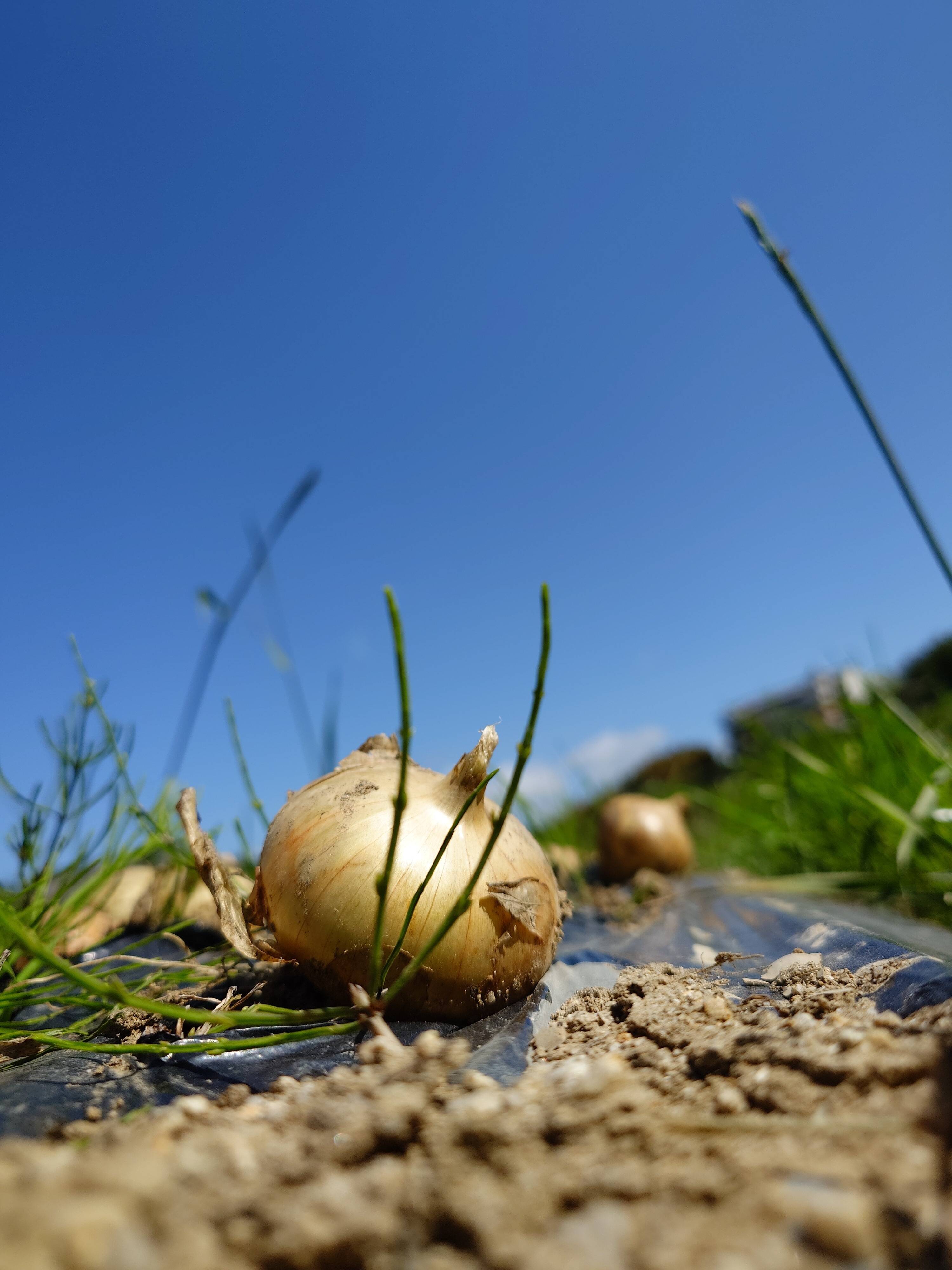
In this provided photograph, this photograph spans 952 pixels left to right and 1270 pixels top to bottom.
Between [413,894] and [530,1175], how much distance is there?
29.5 inches

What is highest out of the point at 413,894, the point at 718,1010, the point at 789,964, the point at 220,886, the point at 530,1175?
the point at 220,886

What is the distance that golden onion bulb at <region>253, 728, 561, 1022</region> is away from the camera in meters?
1.26

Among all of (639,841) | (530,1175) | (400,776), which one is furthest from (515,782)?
(639,841)

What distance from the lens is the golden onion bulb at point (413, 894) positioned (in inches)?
49.7

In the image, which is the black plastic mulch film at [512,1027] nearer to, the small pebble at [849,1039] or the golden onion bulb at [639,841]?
the small pebble at [849,1039]

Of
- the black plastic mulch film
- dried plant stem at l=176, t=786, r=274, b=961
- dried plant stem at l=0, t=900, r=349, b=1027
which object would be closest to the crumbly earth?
dried plant stem at l=0, t=900, r=349, b=1027

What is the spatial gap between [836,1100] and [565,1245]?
1.23 feet

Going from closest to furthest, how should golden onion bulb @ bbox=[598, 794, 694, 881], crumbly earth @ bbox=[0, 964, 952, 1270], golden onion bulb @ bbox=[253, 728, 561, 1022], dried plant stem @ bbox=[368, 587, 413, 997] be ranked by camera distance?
crumbly earth @ bbox=[0, 964, 952, 1270]
dried plant stem @ bbox=[368, 587, 413, 997]
golden onion bulb @ bbox=[253, 728, 561, 1022]
golden onion bulb @ bbox=[598, 794, 694, 881]

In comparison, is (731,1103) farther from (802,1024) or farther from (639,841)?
(639,841)

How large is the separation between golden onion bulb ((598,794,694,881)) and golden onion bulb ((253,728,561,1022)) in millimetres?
3182

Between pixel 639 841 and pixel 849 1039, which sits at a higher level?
pixel 849 1039

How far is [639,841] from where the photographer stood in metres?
4.46

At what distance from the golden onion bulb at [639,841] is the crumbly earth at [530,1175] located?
12.3 ft

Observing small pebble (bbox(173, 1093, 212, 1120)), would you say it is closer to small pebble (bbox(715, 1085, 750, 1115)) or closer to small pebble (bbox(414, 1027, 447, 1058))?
small pebble (bbox(414, 1027, 447, 1058))
